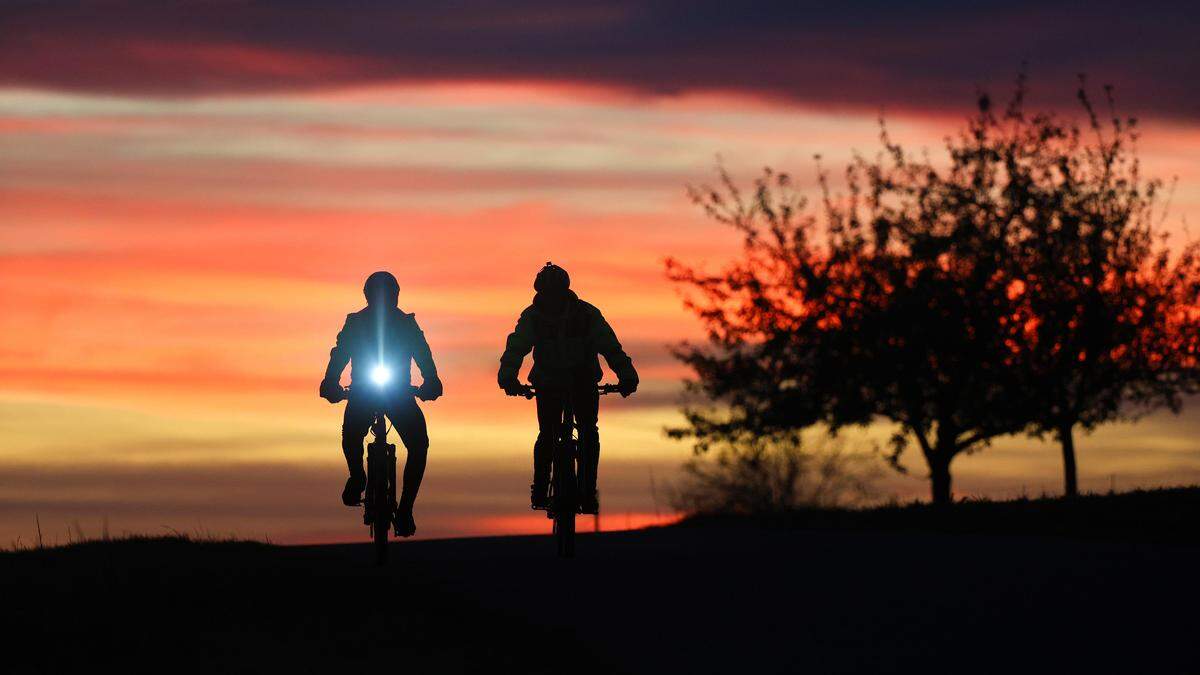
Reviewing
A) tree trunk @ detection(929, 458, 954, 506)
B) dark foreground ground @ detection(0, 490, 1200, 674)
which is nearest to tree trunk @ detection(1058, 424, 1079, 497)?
tree trunk @ detection(929, 458, 954, 506)

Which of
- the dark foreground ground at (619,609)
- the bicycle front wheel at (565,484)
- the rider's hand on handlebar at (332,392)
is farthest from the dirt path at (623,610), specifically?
the rider's hand on handlebar at (332,392)

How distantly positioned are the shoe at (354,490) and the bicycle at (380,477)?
0.06 metres

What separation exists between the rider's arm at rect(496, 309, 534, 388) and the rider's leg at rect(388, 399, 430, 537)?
2.89 ft

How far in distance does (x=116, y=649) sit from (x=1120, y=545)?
10385mm

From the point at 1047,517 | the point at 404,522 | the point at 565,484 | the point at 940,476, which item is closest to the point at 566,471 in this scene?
the point at 565,484

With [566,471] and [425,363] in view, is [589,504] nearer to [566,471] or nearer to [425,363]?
[566,471]

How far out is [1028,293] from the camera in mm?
35781

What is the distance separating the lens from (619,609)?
509 inches

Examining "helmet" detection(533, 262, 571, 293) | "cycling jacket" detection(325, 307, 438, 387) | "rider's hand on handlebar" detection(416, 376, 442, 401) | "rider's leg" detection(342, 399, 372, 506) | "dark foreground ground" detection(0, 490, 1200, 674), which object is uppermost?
"helmet" detection(533, 262, 571, 293)

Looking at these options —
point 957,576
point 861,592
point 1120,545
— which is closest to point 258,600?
point 861,592

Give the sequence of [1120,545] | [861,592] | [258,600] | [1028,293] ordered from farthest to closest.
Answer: [1028,293], [1120,545], [861,592], [258,600]

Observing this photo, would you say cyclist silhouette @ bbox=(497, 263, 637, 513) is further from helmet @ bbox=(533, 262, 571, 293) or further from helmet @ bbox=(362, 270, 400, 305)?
helmet @ bbox=(362, 270, 400, 305)

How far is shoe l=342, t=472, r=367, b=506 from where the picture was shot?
14688 mm

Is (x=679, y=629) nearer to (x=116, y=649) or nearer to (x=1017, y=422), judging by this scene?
(x=116, y=649)
